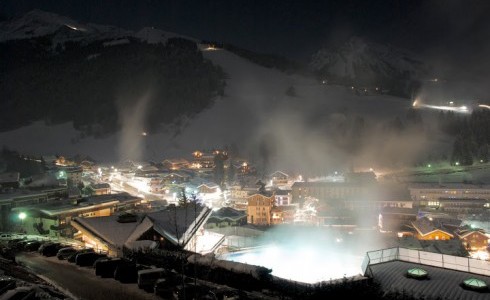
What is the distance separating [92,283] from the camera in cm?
844

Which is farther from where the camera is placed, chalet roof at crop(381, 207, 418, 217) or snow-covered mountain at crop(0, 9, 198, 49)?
snow-covered mountain at crop(0, 9, 198, 49)

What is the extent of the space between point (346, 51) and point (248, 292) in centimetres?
17893

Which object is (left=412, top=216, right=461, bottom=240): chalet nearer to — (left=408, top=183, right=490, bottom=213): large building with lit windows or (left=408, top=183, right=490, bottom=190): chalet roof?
(left=408, top=183, right=490, bottom=213): large building with lit windows

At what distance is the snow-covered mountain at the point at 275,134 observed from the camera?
57.0 metres

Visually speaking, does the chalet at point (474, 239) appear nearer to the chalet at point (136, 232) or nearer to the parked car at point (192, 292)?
the chalet at point (136, 232)

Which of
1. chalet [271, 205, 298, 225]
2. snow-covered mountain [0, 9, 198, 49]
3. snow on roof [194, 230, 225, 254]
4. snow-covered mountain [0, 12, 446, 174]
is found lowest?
chalet [271, 205, 298, 225]

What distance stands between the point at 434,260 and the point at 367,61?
162 m

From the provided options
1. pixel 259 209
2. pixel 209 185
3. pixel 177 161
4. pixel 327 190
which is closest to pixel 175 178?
pixel 209 185

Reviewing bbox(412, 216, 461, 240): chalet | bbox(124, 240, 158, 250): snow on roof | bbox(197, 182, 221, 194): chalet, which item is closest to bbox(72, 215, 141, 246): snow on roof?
bbox(124, 240, 158, 250): snow on roof

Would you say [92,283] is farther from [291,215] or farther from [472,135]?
[472,135]

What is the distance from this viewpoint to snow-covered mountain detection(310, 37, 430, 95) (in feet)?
504

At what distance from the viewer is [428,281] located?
8.58 meters

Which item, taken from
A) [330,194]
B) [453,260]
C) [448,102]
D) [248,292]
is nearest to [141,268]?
[248,292]

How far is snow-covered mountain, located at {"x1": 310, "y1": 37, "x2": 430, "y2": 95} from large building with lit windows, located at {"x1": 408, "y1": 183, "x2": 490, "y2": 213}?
10959 cm
